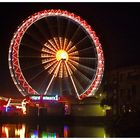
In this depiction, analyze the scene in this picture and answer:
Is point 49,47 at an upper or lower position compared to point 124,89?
upper

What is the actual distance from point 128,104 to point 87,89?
4.24 m

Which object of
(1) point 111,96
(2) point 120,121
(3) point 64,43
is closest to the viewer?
(2) point 120,121

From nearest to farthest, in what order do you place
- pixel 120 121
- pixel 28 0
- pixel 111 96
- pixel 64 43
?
pixel 28 0 < pixel 120 121 < pixel 64 43 < pixel 111 96

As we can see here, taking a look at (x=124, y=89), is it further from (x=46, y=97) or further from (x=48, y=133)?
(x=48, y=133)

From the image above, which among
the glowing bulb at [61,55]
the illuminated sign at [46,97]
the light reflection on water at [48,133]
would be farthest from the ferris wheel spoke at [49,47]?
the light reflection on water at [48,133]

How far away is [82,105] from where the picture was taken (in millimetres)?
43406

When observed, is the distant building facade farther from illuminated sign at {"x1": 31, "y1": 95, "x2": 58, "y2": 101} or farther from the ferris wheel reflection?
the ferris wheel reflection

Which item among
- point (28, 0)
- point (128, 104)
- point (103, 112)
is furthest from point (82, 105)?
point (28, 0)

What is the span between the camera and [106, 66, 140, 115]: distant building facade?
41844mm

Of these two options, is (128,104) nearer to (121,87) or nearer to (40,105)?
(121,87)

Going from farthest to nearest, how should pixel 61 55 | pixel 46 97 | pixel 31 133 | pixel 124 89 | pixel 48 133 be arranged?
pixel 124 89 → pixel 46 97 → pixel 61 55 → pixel 48 133 → pixel 31 133

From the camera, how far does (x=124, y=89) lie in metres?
43.8

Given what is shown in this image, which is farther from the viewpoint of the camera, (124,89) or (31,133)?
(124,89)

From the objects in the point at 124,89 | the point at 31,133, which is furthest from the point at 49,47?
the point at 31,133
